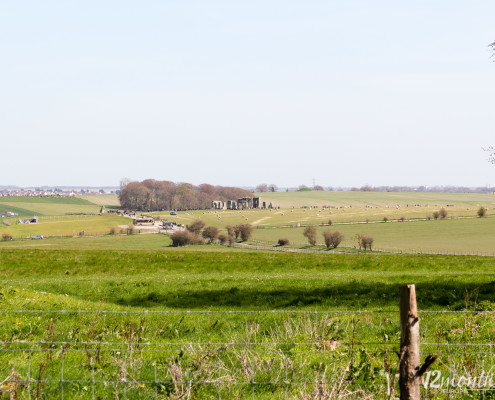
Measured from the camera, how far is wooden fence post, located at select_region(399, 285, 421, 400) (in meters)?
6.28

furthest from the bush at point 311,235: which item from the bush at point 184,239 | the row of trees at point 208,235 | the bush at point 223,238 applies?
the bush at point 184,239

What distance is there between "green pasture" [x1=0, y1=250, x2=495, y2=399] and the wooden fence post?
3.08ft

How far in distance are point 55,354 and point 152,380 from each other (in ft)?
8.83

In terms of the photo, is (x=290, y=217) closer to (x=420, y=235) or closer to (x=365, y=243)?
(x=420, y=235)

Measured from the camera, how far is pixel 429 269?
29938 millimetres

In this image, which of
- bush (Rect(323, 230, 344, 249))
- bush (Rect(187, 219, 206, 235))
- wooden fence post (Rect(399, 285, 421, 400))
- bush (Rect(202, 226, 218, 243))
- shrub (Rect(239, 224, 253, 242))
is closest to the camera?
wooden fence post (Rect(399, 285, 421, 400))

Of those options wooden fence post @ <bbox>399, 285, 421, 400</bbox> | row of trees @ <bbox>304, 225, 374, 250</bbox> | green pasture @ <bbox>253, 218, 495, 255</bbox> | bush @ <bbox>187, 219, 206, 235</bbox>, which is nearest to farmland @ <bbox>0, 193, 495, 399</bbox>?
wooden fence post @ <bbox>399, 285, 421, 400</bbox>

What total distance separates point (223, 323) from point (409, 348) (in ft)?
31.2

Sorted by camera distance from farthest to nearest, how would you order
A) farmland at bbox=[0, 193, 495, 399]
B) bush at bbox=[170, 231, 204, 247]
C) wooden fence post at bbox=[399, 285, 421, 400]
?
1. bush at bbox=[170, 231, 204, 247]
2. farmland at bbox=[0, 193, 495, 399]
3. wooden fence post at bbox=[399, 285, 421, 400]

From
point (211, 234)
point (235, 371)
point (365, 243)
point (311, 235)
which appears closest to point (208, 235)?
point (211, 234)

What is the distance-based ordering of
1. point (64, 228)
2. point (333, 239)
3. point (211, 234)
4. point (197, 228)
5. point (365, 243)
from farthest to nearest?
point (64, 228)
point (197, 228)
point (211, 234)
point (333, 239)
point (365, 243)

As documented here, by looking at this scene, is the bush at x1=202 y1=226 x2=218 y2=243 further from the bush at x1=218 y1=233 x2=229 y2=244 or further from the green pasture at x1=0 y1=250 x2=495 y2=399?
the green pasture at x1=0 y1=250 x2=495 y2=399

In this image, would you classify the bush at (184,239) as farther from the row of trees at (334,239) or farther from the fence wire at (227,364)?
the fence wire at (227,364)

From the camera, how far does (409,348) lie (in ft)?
20.8
